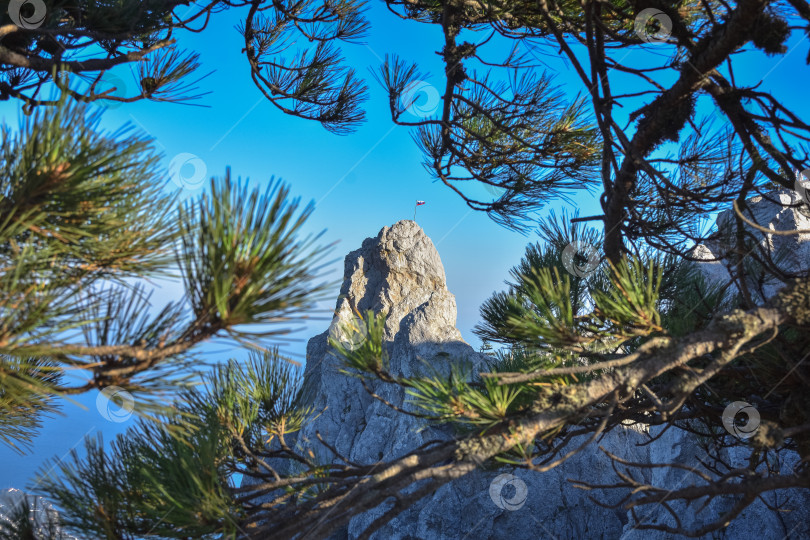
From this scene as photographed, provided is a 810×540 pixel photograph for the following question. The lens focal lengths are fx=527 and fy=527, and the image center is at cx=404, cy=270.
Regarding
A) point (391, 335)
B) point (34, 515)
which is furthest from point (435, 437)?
point (34, 515)

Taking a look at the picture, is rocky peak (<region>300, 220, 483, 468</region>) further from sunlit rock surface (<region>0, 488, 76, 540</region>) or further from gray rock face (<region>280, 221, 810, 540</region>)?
sunlit rock surface (<region>0, 488, 76, 540</region>)

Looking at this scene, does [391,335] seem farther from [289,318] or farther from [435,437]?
[289,318]

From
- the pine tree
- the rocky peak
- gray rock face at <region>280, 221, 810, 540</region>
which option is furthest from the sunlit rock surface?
the rocky peak

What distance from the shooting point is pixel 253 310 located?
25.6 inches

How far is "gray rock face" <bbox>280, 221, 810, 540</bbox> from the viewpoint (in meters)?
3.36

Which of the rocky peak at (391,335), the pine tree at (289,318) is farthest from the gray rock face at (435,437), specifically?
the pine tree at (289,318)

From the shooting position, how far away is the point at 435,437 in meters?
4.75

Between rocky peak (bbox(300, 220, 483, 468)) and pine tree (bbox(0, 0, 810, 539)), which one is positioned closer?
pine tree (bbox(0, 0, 810, 539))

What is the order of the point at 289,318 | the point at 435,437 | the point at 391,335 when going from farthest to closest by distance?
the point at 391,335
the point at 435,437
the point at 289,318

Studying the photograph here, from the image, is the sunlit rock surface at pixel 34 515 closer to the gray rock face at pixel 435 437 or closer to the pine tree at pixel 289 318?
the pine tree at pixel 289 318

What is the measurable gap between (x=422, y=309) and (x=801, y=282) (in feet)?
14.7

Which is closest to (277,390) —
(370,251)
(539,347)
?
(539,347)

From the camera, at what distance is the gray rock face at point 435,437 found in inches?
132

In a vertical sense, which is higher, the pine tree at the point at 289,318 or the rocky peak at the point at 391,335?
the rocky peak at the point at 391,335
